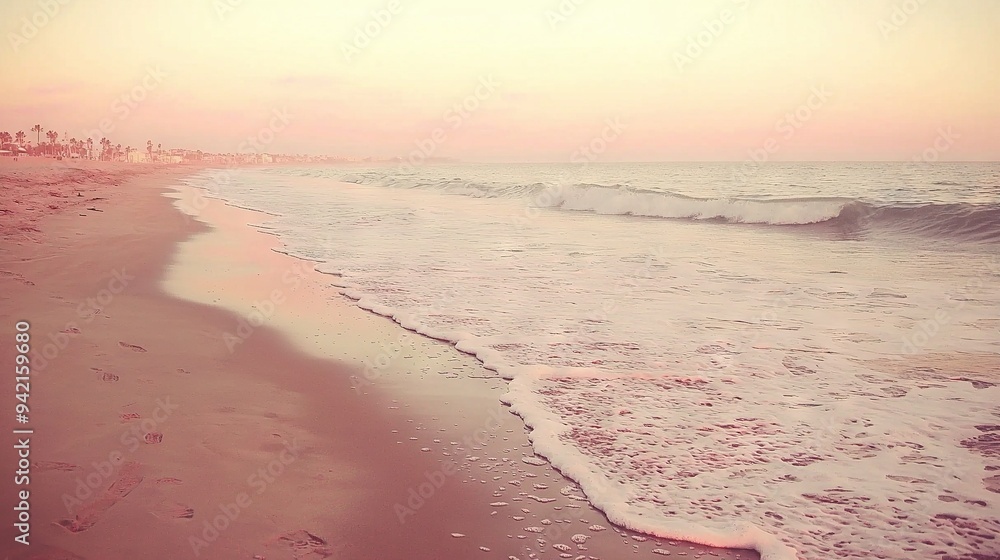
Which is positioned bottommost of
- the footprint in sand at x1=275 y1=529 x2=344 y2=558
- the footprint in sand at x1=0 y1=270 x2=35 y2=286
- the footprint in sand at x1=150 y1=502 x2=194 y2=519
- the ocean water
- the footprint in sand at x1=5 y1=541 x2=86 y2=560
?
the footprint in sand at x1=0 y1=270 x2=35 y2=286

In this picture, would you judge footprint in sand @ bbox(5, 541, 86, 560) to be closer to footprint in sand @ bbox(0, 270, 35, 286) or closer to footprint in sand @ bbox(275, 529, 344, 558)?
footprint in sand @ bbox(275, 529, 344, 558)

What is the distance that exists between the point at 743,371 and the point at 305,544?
4237 mm

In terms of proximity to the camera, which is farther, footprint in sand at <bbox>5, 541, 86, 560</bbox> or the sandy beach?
the sandy beach

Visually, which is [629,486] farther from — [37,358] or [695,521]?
[37,358]

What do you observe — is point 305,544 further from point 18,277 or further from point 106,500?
point 18,277

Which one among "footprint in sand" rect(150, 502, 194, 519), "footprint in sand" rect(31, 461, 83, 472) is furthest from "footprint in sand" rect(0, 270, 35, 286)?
"footprint in sand" rect(150, 502, 194, 519)

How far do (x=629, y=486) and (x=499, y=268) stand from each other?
24.9 ft

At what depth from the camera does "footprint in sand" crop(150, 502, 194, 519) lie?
308cm

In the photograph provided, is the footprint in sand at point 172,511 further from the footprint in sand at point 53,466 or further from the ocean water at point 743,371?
the ocean water at point 743,371

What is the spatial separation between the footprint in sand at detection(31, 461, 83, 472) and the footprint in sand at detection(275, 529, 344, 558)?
132 cm

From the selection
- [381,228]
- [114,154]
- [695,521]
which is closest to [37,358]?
[695,521]

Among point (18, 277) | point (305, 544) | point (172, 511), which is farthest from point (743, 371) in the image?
point (18, 277)

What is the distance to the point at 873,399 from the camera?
200 inches

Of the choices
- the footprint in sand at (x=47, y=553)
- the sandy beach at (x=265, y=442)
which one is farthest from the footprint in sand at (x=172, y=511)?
the footprint in sand at (x=47, y=553)
